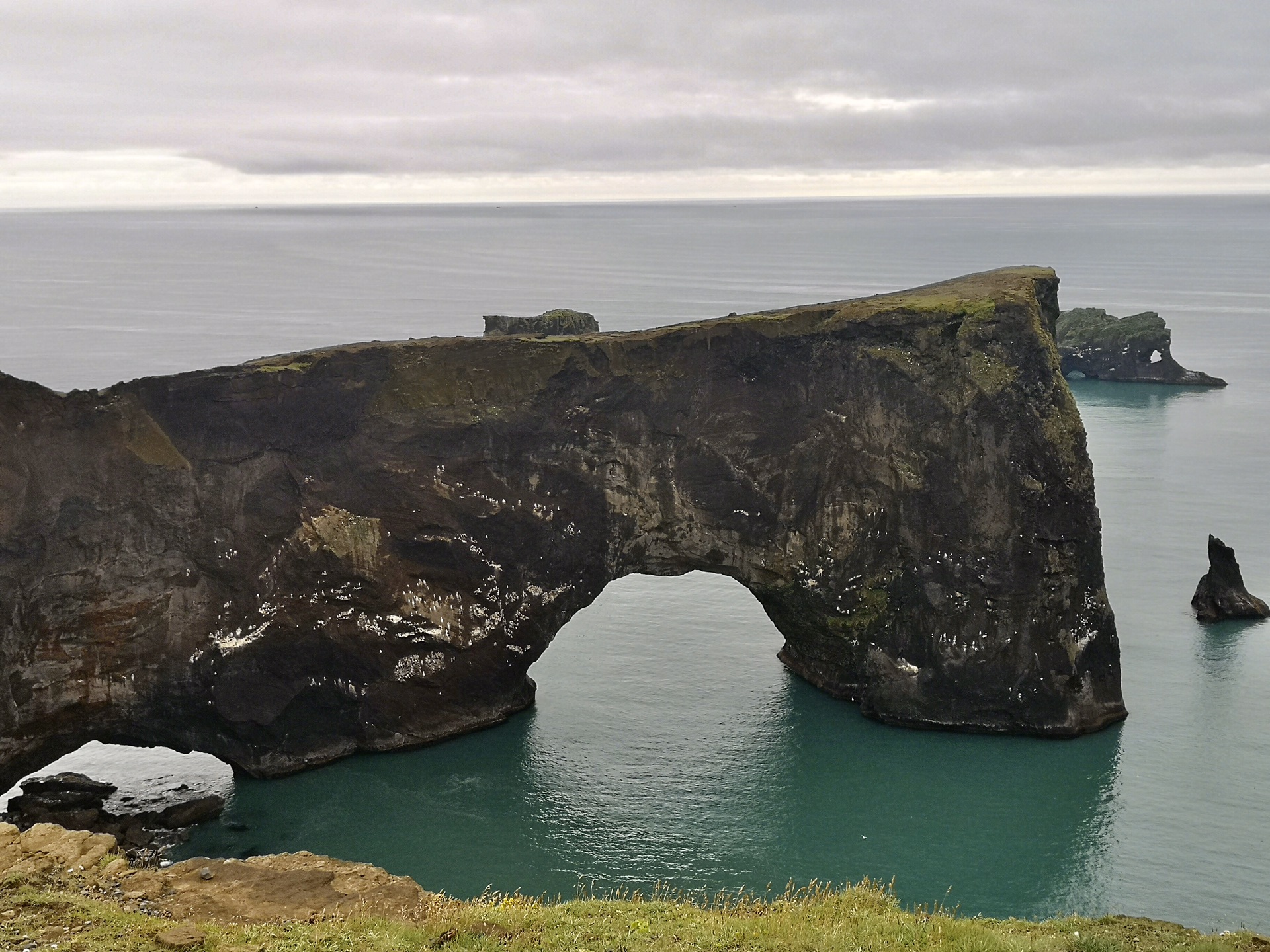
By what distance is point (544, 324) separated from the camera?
81000 millimetres

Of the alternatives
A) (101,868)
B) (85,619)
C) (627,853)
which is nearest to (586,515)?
(627,853)

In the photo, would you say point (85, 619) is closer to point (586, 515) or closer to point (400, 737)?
point (400, 737)

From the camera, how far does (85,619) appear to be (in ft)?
117

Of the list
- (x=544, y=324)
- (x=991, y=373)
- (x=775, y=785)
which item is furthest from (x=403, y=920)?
(x=544, y=324)

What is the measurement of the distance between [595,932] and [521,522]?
1965 centimetres

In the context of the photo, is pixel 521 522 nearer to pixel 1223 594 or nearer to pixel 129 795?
pixel 129 795

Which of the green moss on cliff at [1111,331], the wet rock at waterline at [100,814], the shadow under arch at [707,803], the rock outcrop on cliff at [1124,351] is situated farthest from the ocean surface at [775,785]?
the green moss on cliff at [1111,331]

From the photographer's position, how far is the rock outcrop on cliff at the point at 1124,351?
114 meters

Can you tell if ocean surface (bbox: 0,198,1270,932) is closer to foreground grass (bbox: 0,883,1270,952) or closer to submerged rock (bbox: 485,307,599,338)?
foreground grass (bbox: 0,883,1270,952)

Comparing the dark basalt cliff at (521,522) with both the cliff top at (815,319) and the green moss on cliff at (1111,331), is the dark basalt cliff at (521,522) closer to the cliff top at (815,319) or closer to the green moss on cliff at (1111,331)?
the cliff top at (815,319)

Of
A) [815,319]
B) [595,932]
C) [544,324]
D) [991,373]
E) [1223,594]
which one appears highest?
[544,324]

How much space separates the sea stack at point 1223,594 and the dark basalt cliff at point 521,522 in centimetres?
1112

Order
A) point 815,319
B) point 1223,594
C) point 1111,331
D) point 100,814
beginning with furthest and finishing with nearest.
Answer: point 1111,331, point 1223,594, point 815,319, point 100,814

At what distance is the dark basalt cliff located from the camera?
3603 cm
